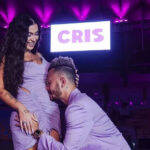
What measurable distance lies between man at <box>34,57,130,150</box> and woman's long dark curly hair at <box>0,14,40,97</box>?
0.35 meters

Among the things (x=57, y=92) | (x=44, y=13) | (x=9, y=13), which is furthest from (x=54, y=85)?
(x=9, y=13)

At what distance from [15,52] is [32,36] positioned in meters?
0.17

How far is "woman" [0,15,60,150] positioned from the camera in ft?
6.48

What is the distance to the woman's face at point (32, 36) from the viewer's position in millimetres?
2119

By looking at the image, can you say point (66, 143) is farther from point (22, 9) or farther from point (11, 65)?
point (22, 9)

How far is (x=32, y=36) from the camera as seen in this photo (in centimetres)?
213

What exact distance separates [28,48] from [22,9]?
910 centimetres

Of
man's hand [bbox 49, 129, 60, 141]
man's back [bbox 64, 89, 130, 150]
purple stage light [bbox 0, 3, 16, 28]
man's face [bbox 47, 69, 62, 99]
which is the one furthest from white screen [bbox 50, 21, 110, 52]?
man's back [bbox 64, 89, 130, 150]

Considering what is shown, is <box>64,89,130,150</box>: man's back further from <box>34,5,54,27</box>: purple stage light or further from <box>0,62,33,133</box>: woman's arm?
<box>34,5,54,27</box>: purple stage light

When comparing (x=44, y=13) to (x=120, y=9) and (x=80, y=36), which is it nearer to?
(x=80, y=36)

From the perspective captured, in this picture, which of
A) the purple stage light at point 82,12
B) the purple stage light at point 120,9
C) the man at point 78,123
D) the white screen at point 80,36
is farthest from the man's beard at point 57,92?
the purple stage light at point 82,12

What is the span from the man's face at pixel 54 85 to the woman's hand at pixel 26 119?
8.4 inches

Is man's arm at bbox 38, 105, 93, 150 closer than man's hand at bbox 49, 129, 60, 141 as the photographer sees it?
Yes

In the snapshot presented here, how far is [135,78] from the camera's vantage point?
33.1 feet
